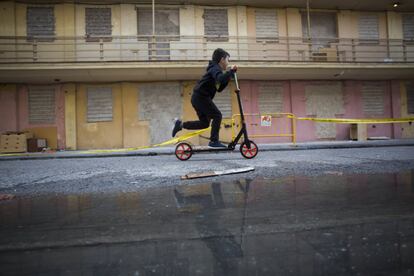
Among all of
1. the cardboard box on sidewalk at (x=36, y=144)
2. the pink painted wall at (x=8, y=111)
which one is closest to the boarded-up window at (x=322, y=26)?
the cardboard box on sidewalk at (x=36, y=144)

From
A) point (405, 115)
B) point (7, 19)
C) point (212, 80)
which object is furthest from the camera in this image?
point (405, 115)

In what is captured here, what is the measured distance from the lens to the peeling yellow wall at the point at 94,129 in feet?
46.2

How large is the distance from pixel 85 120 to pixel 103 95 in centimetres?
157

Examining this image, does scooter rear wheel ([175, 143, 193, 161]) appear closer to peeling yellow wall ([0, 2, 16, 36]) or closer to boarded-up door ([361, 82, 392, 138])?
peeling yellow wall ([0, 2, 16, 36])

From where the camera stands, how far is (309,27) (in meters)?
14.7

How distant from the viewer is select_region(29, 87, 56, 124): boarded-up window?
13898 millimetres

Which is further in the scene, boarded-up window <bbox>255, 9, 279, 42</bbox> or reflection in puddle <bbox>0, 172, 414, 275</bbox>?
boarded-up window <bbox>255, 9, 279, 42</bbox>

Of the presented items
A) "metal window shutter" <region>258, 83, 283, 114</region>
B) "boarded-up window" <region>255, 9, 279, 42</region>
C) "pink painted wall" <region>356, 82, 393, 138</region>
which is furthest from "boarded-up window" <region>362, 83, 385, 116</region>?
"boarded-up window" <region>255, 9, 279, 42</region>

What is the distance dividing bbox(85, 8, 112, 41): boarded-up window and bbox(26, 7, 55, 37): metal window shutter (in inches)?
67.6

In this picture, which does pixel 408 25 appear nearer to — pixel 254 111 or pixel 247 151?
pixel 254 111

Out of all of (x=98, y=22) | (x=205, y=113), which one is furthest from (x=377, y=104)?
(x=98, y=22)

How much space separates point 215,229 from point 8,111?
1584 centimetres

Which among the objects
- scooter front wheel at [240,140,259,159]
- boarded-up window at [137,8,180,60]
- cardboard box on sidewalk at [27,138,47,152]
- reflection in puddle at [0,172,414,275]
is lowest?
reflection in puddle at [0,172,414,275]

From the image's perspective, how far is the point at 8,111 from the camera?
1378 centimetres
